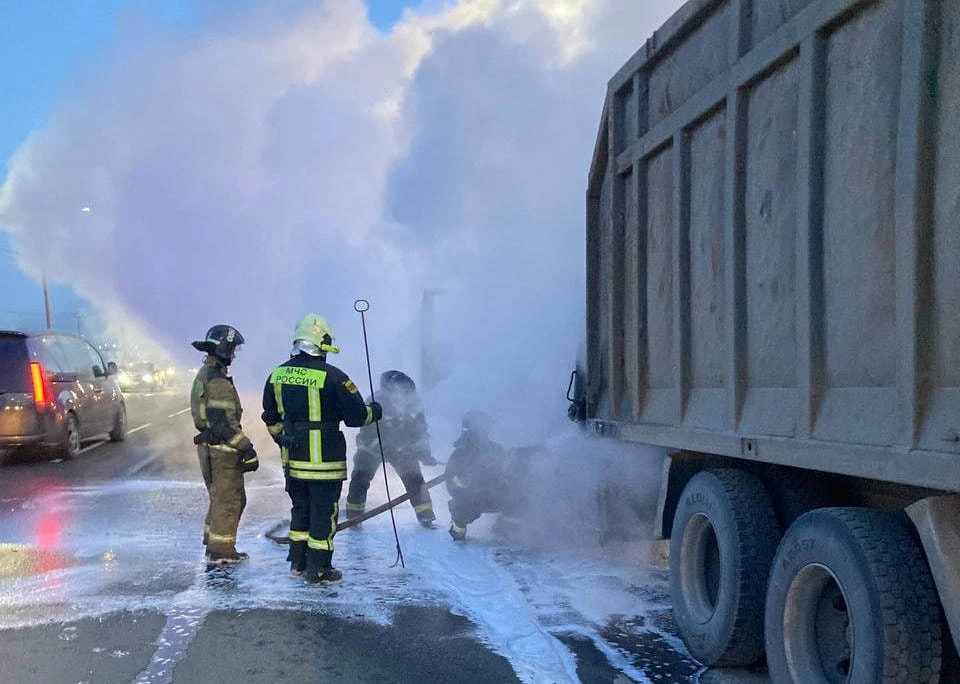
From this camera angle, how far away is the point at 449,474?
653 centimetres

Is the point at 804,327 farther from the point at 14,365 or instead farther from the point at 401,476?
the point at 14,365

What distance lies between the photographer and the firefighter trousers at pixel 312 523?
522 centimetres

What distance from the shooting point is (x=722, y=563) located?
3.56 m

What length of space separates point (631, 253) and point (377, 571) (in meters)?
2.61

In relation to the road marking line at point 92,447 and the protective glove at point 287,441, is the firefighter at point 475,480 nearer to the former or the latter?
the protective glove at point 287,441

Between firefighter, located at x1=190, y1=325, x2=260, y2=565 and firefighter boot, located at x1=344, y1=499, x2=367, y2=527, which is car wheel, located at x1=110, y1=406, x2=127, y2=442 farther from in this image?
firefighter, located at x1=190, y1=325, x2=260, y2=565

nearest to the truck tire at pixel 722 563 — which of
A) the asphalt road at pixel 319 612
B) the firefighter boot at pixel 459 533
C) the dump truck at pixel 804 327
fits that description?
the dump truck at pixel 804 327

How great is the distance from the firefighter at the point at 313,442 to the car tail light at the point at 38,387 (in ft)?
21.2

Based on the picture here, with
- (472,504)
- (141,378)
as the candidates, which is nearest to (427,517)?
(472,504)

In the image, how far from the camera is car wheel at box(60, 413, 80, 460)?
11078mm

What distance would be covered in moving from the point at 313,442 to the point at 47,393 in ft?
22.4

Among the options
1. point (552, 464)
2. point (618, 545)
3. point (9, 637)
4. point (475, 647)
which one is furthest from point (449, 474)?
point (9, 637)

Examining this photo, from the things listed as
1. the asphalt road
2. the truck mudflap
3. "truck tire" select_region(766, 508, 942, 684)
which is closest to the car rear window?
the asphalt road

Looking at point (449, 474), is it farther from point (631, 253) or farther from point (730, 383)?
point (730, 383)
